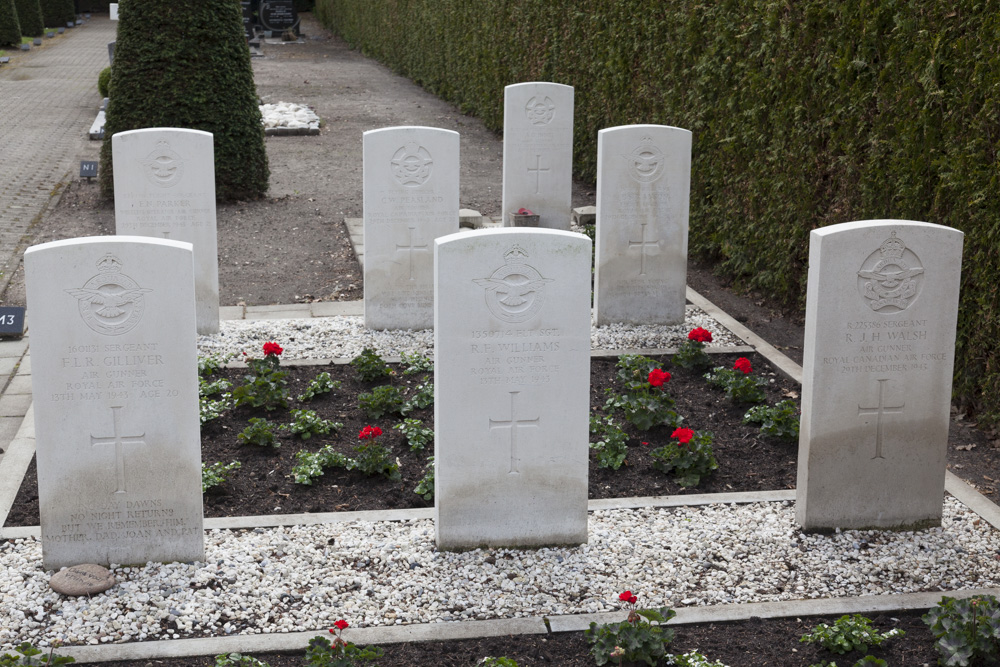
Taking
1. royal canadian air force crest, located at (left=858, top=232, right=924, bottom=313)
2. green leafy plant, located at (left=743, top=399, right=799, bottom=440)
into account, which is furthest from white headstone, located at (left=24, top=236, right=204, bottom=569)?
green leafy plant, located at (left=743, top=399, right=799, bottom=440)

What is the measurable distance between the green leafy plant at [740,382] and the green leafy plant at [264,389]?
2590mm

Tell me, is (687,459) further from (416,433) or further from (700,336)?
(700,336)

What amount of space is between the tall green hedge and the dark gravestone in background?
82.0 ft

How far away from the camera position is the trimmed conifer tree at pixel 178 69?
1095 centimetres

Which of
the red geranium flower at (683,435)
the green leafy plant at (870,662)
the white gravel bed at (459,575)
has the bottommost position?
the white gravel bed at (459,575)

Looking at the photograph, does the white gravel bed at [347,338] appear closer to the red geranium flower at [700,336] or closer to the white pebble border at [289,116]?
the red geranium flower at [700,336]

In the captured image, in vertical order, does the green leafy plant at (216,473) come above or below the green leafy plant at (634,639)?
below

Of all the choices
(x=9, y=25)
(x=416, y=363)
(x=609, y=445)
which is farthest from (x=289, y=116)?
(x=9, y=25)

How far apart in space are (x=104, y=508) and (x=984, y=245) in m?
4.63

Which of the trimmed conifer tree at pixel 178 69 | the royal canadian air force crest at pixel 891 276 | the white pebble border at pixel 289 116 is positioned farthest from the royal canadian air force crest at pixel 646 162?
the white pebble border at pixel 289 116

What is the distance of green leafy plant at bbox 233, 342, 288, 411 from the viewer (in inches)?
239

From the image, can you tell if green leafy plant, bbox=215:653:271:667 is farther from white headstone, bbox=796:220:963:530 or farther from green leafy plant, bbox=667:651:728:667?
white headstone, bbox=796:220:963:530

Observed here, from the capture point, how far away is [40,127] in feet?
58.4

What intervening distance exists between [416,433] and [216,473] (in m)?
1.05
